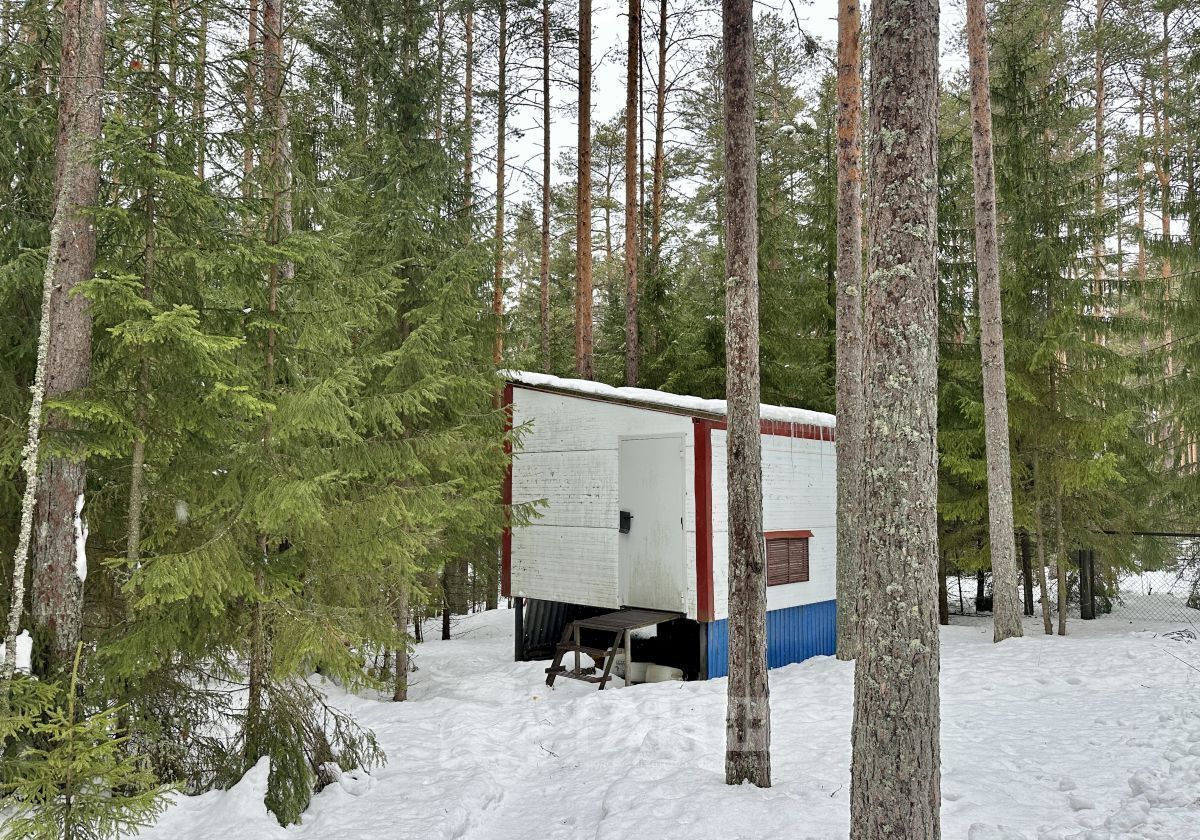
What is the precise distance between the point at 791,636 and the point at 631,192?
344 inches

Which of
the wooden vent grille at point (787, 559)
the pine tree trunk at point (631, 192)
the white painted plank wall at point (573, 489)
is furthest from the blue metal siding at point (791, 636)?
the pine tree trunk at point (631, 192)

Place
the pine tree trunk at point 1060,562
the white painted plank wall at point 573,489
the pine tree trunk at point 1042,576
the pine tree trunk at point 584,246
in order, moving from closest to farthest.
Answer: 1. the white painted plank wall at point 573,489
2. the pine tree trunk at point 1060,562
3. the pine tree trunk at point 1042,576
4. the pine tree trunk at point 584,246

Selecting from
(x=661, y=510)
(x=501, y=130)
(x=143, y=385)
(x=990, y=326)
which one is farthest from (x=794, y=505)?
(x=501, y=130)

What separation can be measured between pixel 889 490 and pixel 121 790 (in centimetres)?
540

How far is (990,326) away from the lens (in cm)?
1034

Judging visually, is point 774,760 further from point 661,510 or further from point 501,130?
point 501,130

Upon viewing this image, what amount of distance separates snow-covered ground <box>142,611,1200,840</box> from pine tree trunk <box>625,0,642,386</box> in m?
6.64

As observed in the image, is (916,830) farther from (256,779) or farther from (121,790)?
(121,790)

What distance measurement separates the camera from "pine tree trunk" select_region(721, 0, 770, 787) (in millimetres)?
5785

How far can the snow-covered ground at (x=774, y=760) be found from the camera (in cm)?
504

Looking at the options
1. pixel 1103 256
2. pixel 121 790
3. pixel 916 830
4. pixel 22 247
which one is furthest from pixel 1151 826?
pixel 1103 256

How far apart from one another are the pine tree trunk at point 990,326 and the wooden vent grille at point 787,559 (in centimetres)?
261

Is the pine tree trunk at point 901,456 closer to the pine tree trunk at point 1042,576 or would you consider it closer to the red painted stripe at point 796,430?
the red painted stripe at point 796,430

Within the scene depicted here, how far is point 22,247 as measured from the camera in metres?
5.22
